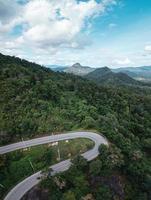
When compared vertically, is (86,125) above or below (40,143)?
above

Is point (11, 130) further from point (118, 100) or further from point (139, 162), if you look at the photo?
point (118, 100)

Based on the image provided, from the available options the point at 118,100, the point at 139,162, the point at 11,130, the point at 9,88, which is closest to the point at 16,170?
the point at 11,130

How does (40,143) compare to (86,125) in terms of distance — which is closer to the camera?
(40,143)

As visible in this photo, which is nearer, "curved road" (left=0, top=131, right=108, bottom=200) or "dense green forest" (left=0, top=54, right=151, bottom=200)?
"curved road" (left=0, top=131, right=108, bottom=200)

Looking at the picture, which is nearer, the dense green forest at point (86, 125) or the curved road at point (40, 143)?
the curved road at point (40, 143)
